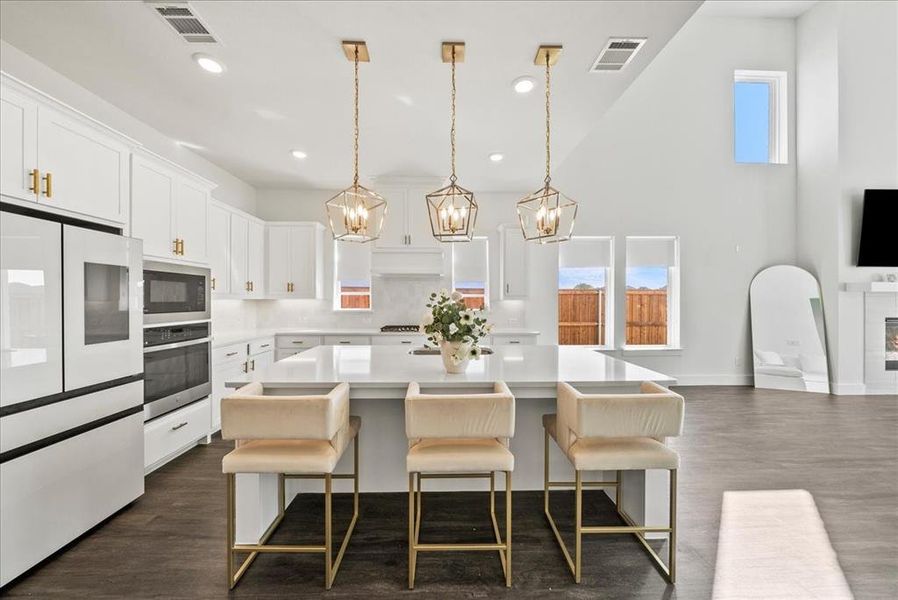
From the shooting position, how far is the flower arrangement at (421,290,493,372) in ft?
8.55

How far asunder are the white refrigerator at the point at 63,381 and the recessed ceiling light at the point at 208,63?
1.26 m

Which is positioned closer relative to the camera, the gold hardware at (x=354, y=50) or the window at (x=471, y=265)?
the gold hardware at (x=354, y=50)

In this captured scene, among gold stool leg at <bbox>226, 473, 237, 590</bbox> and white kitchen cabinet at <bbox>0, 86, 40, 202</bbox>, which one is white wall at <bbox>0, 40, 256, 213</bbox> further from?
gold stool leg at <bbox>226, 473, 237, 590</bbox>

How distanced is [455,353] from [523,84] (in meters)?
2.04

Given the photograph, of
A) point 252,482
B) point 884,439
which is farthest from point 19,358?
point 884,439

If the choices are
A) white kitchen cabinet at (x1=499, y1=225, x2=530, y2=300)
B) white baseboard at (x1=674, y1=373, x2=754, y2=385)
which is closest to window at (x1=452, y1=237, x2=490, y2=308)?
white kitchen cabinet at (x1=499, y1=225, x2=530, y2=300)

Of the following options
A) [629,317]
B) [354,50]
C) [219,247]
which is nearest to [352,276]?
[219,247]

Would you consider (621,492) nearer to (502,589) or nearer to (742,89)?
(502,589)

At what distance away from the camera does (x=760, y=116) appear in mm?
6922

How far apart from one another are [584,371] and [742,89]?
6830 mm

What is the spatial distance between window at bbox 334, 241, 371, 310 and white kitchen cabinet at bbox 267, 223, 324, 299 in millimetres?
390

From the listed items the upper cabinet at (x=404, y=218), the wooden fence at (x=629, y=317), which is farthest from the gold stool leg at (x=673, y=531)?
the wooden fence at (x=629, y=317)

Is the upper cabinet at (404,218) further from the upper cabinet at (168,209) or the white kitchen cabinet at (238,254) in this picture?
the upper cabinet at (168,209)

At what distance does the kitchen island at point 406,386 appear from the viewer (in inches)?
95.9
